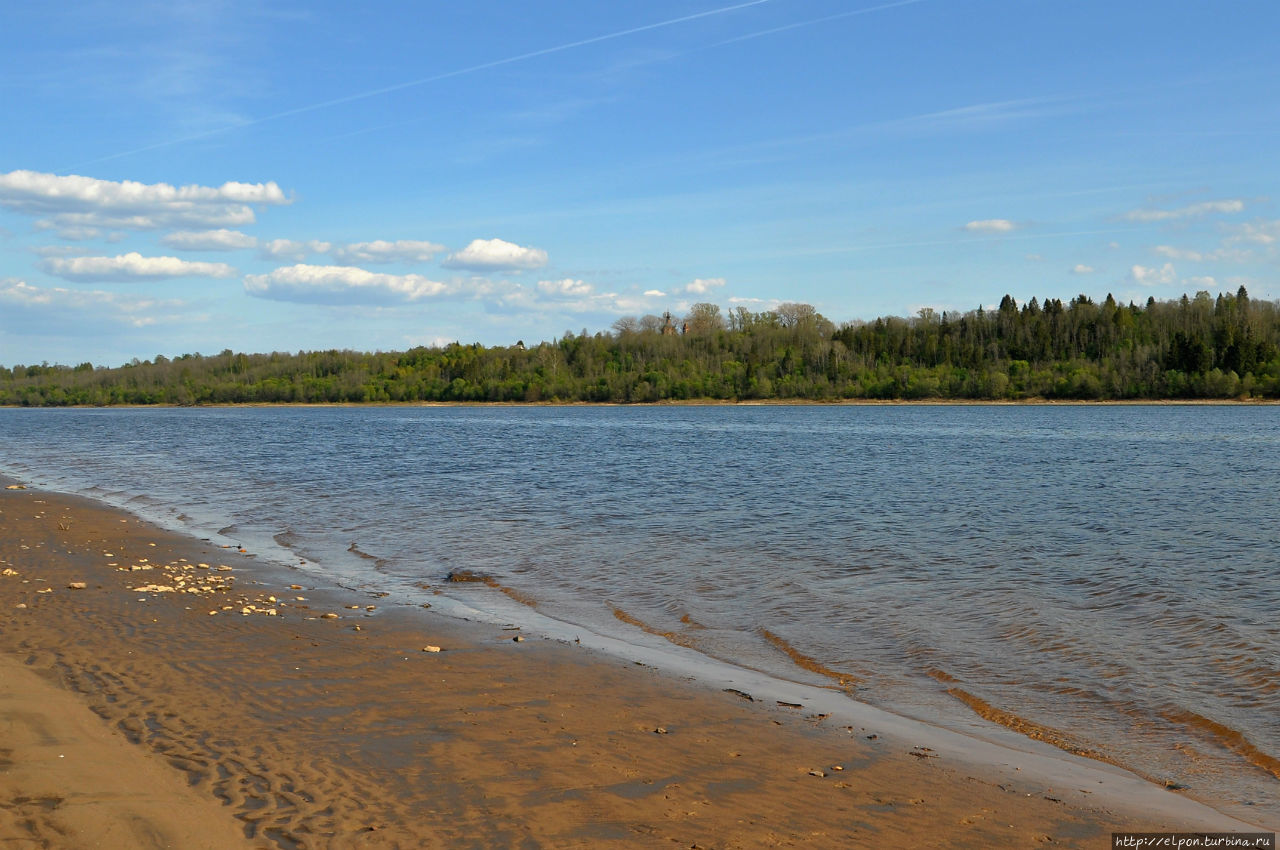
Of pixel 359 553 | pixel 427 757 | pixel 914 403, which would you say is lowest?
pixel 359 553

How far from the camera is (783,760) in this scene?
6.97m

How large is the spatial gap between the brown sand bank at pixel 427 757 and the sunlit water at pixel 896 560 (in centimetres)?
190

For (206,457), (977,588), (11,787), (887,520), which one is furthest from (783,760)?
(206,457)

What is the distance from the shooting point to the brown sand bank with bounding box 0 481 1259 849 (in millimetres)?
5445

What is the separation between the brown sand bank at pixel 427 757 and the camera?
545 centimetres

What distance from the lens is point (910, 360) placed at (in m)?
164

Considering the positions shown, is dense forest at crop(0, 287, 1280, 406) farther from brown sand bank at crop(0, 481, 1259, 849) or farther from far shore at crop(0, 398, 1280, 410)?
brown sand bank at crop(0, 481, 1259, 849)

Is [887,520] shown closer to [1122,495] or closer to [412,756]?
[1122,495]

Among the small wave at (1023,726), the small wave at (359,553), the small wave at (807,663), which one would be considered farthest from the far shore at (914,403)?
the small wave at (1023,726)

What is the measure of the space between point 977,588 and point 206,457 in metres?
42.8

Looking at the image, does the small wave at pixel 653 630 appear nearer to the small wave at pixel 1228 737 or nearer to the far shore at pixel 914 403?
the small wave at pixel 1228 737

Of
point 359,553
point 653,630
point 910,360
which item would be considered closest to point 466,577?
point 359,553

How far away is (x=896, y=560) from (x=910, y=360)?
15458 cm

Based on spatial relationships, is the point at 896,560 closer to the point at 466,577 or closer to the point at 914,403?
the point at 466,577
